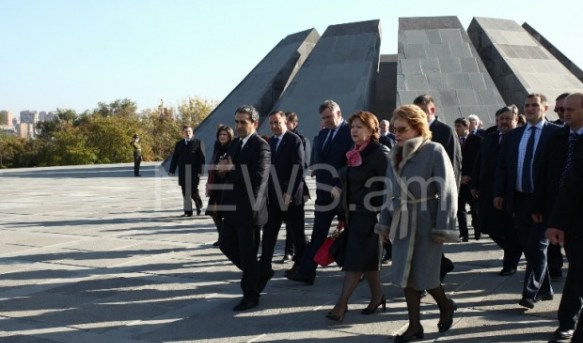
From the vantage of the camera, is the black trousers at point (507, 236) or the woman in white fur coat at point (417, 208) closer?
the woman in white fur coat at point (417, 208)

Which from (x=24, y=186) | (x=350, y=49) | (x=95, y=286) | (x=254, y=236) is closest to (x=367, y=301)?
(x=254, y=236)

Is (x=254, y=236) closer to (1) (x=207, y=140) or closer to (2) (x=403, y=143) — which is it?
(2) (x=403, y=143)

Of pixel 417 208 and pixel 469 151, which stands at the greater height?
pixel 469 151

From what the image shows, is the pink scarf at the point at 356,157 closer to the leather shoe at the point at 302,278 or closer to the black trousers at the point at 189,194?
the leather shoe at the point at 302,278

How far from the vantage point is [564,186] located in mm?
3926

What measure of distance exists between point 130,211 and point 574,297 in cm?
1018

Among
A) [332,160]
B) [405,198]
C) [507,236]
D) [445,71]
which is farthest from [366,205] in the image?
[445,71]

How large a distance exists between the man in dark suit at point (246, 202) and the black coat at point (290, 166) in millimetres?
1098

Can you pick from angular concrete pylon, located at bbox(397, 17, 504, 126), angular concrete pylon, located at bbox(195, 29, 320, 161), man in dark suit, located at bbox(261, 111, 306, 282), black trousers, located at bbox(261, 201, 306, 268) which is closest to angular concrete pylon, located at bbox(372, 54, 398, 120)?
angular concrete pylon, located at bbox(397, 17, 504, 126)

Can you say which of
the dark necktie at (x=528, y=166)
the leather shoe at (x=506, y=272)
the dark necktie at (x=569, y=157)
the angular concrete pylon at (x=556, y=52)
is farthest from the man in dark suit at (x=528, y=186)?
the angular concrete pylon at (x=556, y=52)

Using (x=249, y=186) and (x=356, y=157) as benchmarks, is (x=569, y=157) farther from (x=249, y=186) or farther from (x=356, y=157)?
(x=249, y=186)

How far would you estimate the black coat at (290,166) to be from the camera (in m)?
6.46

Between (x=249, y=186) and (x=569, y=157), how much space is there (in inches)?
103

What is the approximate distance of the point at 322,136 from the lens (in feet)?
20.3
